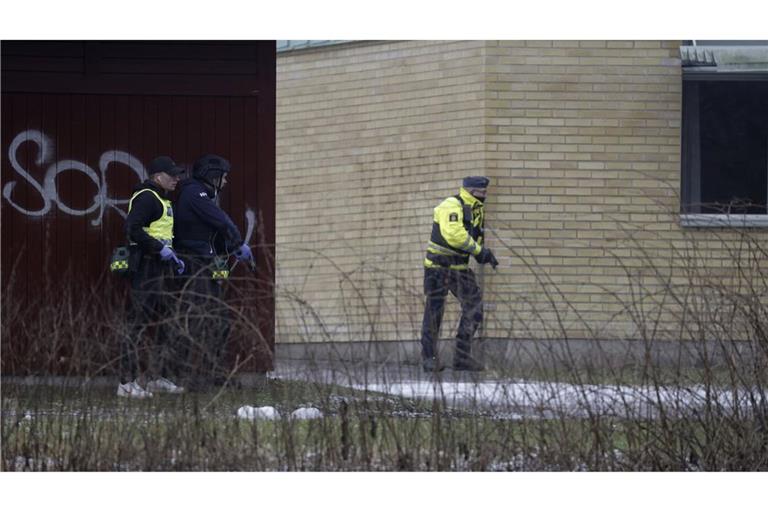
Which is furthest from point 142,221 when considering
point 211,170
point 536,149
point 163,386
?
point 536,149

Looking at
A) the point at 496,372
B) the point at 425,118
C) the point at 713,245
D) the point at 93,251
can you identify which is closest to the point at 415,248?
the point at 425,118

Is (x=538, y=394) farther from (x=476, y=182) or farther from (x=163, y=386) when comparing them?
(x=476, y=182)

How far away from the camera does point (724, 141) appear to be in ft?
49.1

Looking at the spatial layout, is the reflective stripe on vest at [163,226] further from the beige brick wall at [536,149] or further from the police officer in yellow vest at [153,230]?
the beige brick wall at [536,149]

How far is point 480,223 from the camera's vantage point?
13.3 metres

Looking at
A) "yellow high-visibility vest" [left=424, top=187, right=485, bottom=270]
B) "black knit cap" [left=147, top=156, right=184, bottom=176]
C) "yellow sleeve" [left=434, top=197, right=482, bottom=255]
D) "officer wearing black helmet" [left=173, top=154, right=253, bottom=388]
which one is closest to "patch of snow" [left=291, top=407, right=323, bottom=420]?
"officer wearing black helmet" [left=173, top=154, right=253, bottom=388]

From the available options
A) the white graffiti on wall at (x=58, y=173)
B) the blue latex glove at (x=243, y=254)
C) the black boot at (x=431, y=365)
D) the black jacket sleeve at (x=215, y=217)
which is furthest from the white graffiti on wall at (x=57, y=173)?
the black boot at (x=431, y=365)

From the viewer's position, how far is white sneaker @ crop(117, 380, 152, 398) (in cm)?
835

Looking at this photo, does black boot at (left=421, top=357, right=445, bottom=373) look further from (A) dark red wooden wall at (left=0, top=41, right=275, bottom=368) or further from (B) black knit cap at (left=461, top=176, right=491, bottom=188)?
(B) black knit cap at (left=461, top=176, right=491, bottom=188)

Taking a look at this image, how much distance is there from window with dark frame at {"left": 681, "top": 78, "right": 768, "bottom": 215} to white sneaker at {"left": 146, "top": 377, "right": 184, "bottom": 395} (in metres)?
7.70

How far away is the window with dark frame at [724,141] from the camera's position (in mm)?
14898

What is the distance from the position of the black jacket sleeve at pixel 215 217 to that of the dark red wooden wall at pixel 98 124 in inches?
21.4
